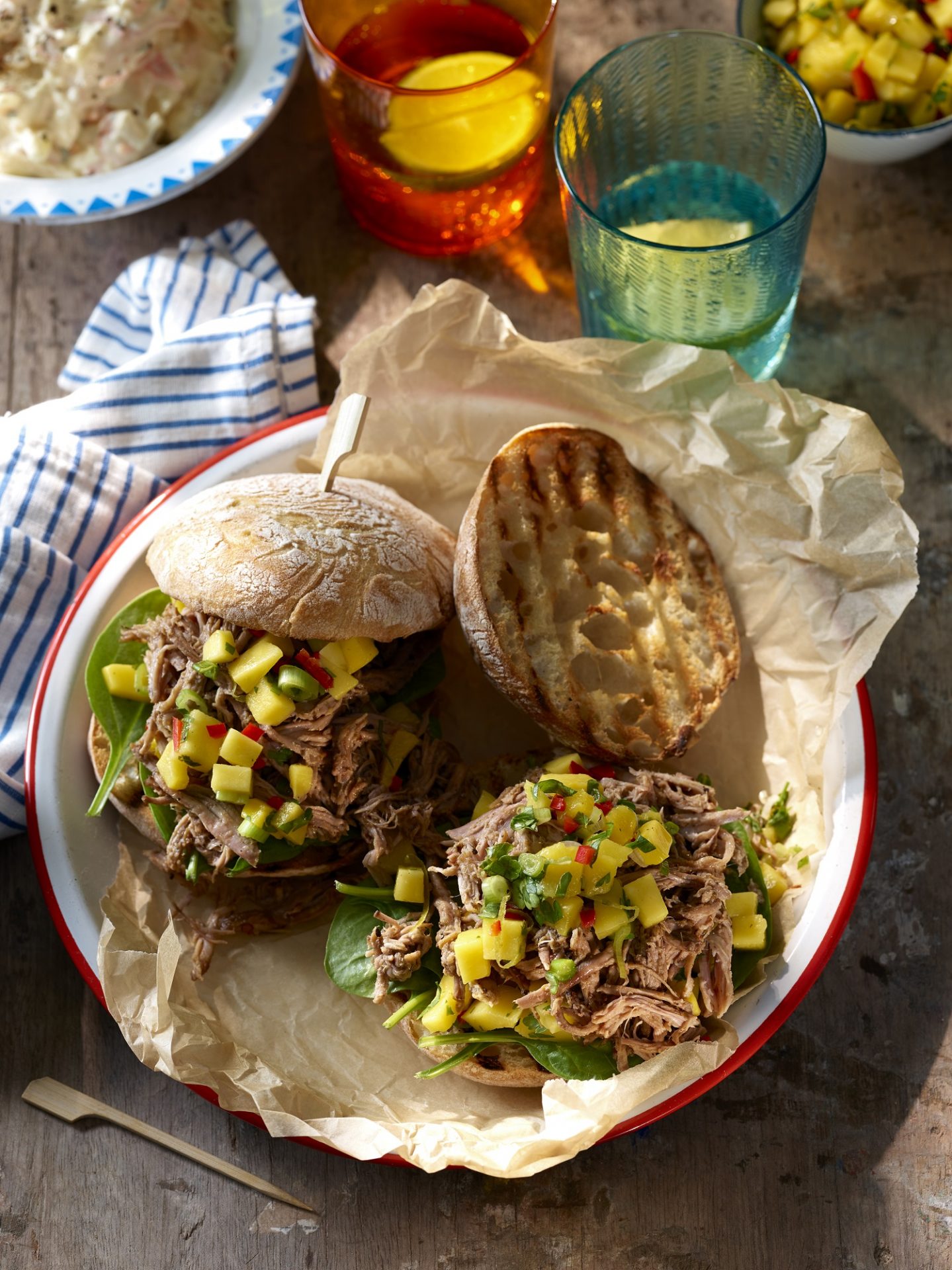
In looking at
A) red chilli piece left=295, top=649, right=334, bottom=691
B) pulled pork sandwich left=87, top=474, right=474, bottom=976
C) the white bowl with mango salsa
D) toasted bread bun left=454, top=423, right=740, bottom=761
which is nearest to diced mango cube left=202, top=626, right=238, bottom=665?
pulled pork sandwich left=87, top=474, right=474, bottom=976

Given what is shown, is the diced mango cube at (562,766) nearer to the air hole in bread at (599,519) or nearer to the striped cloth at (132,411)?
the air hole in bread at (599,519)

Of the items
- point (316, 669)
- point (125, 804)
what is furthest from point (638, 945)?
point (125, 804)

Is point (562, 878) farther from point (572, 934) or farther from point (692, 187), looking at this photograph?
point (692, 187)

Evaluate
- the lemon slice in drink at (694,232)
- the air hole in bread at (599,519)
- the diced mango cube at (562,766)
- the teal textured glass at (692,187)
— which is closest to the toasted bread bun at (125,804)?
the diced mango cube at (562,766)

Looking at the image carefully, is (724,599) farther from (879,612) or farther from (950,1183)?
(950,1183)

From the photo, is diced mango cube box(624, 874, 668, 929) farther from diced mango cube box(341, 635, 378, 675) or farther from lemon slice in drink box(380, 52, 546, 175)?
lemon slice in drink box(380, 52, 546, 175)
